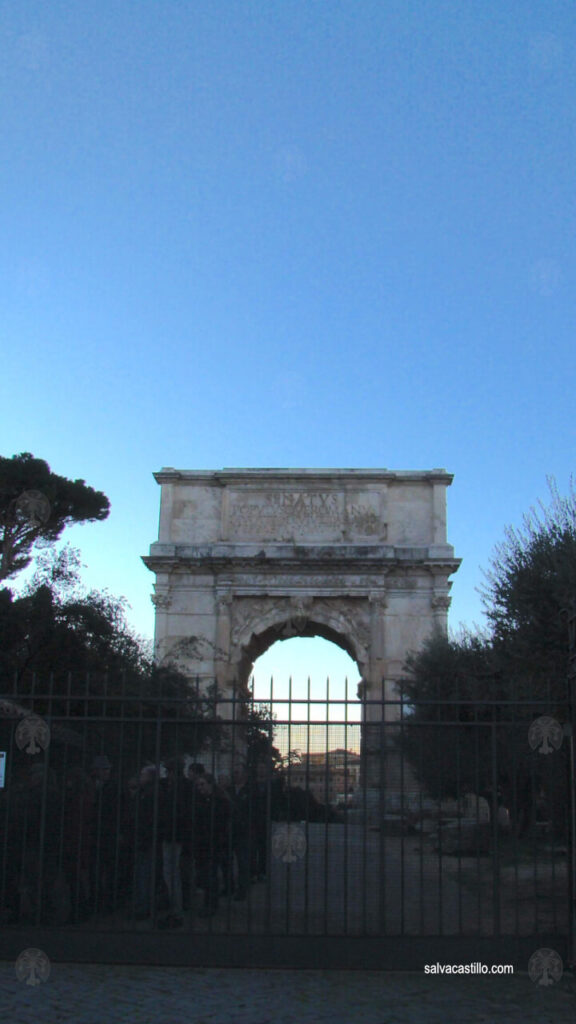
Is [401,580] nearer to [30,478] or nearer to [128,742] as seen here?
[30,478]

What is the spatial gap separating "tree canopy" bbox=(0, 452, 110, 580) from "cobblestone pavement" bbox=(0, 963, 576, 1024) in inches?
708

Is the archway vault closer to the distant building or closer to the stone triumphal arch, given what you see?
the stone triumphal arch

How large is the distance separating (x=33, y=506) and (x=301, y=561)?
7038 mm

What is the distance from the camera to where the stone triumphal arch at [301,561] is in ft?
87.1

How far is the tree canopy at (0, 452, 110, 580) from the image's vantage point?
24.9 metres

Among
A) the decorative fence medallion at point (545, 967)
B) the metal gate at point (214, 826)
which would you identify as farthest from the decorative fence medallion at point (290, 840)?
the decorative fence medallion at point (545, 967)

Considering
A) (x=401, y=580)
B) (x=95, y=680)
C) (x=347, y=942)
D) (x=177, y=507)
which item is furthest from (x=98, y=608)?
(x=347, y=942)

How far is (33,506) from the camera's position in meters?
24.7

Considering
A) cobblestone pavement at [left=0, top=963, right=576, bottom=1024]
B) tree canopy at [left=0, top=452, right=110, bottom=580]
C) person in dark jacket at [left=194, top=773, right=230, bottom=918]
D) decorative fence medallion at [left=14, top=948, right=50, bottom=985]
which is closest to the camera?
cobblestone pavement at [left=0, top=963, right=576, bottom=1024]

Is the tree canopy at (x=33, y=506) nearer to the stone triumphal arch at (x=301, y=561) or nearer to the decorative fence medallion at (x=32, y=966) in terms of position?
the stone triumphal arch at (x=301, y=561)

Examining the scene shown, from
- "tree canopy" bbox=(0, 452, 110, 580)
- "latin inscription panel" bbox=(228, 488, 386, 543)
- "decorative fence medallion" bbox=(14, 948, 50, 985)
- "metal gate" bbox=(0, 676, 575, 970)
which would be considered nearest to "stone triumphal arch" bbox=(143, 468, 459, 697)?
"latin inscription panel" bbox=(228, 488, 386, 543)

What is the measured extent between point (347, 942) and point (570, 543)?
498 cm

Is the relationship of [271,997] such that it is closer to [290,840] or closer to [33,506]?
[290,840]

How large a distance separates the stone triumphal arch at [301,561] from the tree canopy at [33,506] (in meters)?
2.25
